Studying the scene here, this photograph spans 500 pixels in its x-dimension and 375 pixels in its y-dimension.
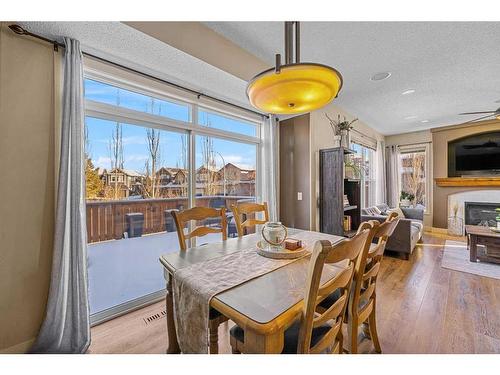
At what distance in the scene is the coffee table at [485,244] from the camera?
3.19m

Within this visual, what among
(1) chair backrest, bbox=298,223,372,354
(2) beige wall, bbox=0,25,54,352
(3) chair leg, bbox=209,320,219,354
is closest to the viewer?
(1) chair backrest, bbox=298,223,372,354

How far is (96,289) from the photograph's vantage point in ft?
6.77

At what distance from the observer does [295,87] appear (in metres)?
1.06

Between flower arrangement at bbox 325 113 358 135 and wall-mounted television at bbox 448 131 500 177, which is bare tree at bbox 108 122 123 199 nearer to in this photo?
flower arrangement at bbox 325 113 358 135

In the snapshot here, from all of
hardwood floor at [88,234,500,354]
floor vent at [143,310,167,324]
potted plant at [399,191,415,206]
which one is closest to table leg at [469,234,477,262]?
hardwood floor at [88,234,500,354]

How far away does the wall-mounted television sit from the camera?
487 cm

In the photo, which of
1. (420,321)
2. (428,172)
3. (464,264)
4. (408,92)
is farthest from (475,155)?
(420,321)

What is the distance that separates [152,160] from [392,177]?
6155 millimetres

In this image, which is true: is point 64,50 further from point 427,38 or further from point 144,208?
point 427,38

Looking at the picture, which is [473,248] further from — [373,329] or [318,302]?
[318,302]

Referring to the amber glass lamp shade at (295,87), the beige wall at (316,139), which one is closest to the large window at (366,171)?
the beige wall at (316,139)

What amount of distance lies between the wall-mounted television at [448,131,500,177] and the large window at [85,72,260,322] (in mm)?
5662
